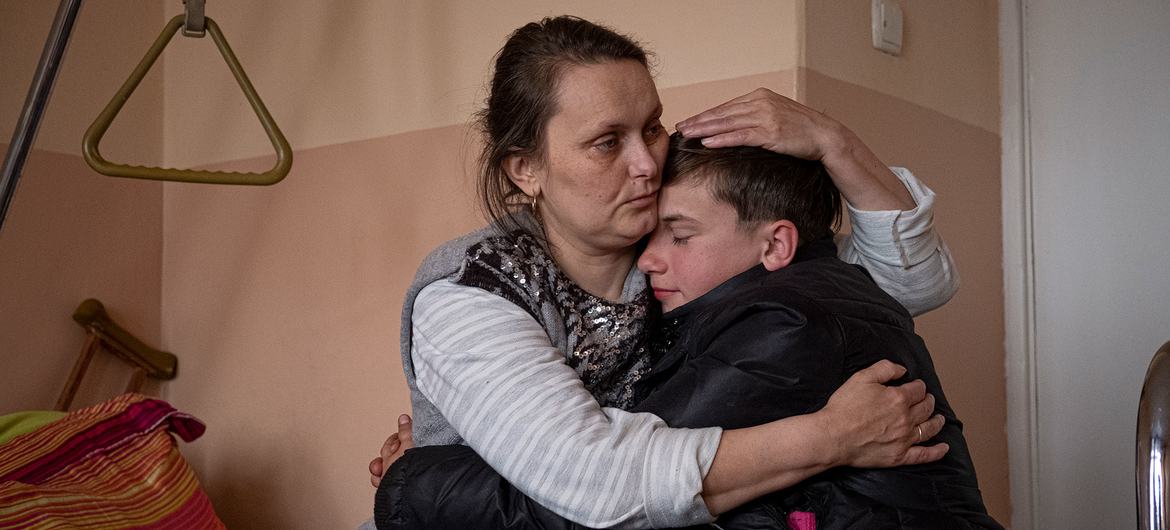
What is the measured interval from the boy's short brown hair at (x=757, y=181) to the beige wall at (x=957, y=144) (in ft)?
1.99

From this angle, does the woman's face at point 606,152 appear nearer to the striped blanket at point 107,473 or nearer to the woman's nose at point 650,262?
the woman's nose at point 650,262

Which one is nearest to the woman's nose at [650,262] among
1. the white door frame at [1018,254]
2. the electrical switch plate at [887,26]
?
the electrical switch plate at [887,26]

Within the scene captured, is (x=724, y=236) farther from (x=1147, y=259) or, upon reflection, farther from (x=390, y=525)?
(x=1147, y=259)

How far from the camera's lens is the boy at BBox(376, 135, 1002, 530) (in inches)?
45.5

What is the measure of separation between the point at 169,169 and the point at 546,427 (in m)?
1.05

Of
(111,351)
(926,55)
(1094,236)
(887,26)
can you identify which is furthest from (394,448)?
(1094,236)

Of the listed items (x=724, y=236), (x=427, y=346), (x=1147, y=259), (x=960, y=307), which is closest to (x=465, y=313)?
(x=427, y=346)

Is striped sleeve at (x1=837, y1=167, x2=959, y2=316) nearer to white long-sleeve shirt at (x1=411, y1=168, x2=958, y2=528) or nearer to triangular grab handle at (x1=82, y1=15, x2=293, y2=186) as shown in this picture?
white long-sleeve shirt at (x1=411, y1=168, x2=958, y2=528)

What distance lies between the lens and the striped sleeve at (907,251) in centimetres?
147

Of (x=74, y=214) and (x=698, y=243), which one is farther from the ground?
(x=698, y=243)

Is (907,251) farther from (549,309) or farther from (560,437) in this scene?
(560,437)

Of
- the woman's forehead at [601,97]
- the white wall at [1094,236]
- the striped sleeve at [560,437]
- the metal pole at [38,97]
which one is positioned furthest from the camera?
the white wall at [1094,236]

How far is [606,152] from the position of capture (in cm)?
134

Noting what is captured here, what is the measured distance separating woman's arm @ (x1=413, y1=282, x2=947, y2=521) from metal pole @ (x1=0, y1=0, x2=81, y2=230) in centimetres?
98
